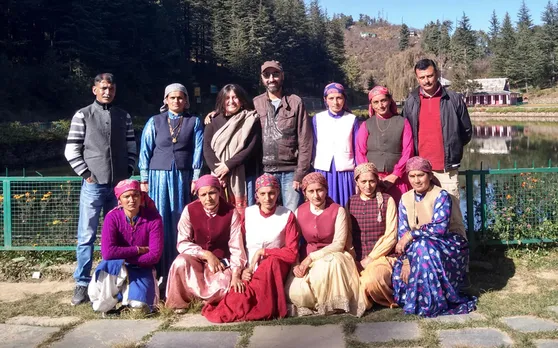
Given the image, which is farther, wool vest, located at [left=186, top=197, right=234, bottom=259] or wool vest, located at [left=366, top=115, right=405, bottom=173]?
wool vest, located at [left=366, top=115, right=405, bottom=173]

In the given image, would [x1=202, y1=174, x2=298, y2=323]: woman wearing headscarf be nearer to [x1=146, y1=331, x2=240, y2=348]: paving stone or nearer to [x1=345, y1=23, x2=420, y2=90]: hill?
[x1=146, y1=331, x2=240, y2=348]: paving stone

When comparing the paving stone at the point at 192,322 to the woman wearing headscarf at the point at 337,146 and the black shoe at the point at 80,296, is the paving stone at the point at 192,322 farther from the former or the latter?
the woman wearing headscarf at the point at 337,146

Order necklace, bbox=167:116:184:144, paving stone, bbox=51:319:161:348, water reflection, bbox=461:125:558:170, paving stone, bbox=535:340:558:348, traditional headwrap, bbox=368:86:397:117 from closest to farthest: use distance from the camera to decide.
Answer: paving stone, bbox=535:340:558:348 < paving stone, bbox=51:319:161:348 < traditional headwrap, bbox=368:86:397:117 < necklace, bbox=167:116:184:144 < water reflection, bbox=461:125:558:170

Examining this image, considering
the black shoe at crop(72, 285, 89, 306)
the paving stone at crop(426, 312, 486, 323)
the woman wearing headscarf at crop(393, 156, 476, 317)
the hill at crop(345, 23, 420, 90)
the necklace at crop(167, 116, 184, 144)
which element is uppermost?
the hill at crop(345, 23, 420, 90)

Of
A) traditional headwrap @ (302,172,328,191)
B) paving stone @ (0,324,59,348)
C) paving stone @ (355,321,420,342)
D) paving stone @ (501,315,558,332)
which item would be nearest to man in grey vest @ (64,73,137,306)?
paving stone @ (0,324,59,348)

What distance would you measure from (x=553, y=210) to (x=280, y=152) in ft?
9.38

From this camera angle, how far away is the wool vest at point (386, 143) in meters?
4.33

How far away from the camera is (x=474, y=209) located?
5.45 meters

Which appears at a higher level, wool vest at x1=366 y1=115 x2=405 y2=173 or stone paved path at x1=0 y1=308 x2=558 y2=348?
wool vest at x1=366 y1=115 x2=405 y2=173

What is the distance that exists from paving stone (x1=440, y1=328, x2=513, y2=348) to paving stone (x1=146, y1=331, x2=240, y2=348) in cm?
130

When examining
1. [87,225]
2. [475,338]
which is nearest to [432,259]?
[475,338]

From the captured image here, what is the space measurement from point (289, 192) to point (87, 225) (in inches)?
65.6

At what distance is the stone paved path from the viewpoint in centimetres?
325

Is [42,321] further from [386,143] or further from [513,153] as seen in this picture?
[513,153]
